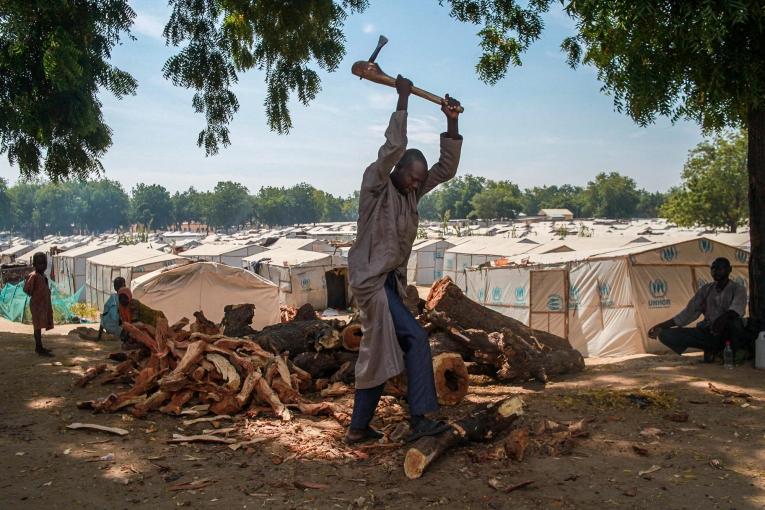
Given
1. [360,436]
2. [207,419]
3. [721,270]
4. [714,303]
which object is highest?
[721,270]

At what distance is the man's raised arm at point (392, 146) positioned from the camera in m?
3.22

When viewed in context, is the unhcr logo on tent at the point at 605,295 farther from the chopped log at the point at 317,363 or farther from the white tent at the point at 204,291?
the chopped log at the point at 317,363

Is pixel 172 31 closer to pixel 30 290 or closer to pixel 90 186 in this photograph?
pixel 30 290

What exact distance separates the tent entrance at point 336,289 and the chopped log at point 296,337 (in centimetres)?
1805

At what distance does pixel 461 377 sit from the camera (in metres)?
4.52

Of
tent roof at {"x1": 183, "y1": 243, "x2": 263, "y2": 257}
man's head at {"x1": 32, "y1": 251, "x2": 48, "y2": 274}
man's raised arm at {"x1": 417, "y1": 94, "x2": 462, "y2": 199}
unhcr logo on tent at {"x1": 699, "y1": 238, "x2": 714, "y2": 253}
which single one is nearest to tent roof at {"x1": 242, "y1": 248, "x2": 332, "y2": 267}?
tent roof at {"x1": 183, "y1": 243, "x2": 263, "y2": 257}

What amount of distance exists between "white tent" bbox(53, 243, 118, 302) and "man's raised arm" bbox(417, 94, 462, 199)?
25.8 m

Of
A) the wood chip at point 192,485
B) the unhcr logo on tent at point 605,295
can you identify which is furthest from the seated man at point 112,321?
the unhcr logo on tent at point 605,295

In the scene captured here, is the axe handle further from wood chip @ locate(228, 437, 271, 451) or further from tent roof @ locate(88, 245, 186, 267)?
tent roof @ locate(88, 245, 186, 267)

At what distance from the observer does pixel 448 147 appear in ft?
12.0

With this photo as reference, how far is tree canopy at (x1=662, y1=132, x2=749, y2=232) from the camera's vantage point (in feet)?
98.5

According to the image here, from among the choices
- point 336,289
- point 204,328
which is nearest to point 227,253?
point 336,289

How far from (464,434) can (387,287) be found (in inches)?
36.3

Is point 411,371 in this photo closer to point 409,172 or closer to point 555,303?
point 409,172
